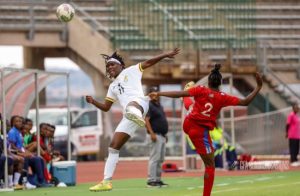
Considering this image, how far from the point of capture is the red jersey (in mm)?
17203

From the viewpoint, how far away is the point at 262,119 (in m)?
38.5

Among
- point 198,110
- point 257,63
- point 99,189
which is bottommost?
point 99,189

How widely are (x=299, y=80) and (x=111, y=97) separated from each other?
76.5 ft

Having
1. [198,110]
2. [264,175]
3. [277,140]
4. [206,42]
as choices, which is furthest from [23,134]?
[206,42]

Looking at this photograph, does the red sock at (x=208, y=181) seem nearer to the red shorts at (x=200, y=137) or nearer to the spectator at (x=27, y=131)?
the red shorts at (x=200, y=137)

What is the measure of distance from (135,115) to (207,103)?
5.22ft

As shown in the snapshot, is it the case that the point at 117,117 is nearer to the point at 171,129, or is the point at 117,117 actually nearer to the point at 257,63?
the point at 171,129

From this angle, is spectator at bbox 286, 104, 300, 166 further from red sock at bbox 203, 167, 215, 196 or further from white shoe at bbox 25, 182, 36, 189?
red sock at bbox 203, 167, 215, 196

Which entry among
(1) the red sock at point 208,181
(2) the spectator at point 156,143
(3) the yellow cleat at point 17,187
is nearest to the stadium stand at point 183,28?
(2) the spectator at point 156,143

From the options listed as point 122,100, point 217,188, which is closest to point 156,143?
point 217,188

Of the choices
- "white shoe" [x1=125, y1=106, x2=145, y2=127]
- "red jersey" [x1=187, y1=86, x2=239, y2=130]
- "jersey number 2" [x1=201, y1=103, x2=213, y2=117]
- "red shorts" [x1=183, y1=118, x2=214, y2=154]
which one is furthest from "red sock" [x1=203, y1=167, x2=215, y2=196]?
"white shoe" [x1=125, y1=106, x2=145, y2=127]

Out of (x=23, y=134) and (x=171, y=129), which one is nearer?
(x=23, y=134)

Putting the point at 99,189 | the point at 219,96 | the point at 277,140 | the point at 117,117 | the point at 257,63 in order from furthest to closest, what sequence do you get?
the point at 117,117 < the point at 257,63 < the point at 277,140 < the point at 99,189 < the point at 219,96

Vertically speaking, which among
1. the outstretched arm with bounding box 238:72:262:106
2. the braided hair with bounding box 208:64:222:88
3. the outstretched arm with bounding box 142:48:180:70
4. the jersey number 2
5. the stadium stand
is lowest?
the jersey number 2
